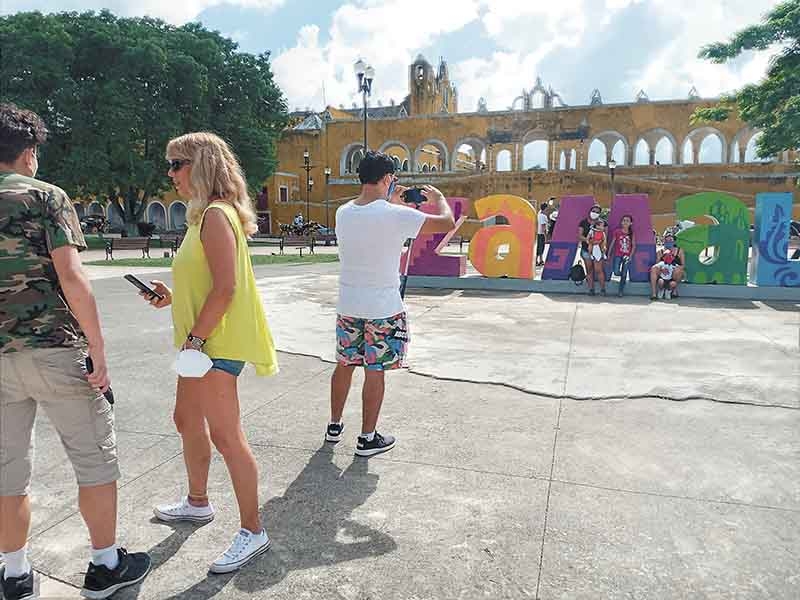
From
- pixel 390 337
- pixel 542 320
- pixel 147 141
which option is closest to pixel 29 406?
pixel 390 337

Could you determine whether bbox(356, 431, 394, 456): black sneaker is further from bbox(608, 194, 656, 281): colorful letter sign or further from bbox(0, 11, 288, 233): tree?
bbox(0, 11, 288, 233): tree

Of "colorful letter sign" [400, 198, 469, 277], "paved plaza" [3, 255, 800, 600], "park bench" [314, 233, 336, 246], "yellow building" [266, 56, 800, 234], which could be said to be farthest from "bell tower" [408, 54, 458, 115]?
"paved plaza" [3, 255, 800, 600]

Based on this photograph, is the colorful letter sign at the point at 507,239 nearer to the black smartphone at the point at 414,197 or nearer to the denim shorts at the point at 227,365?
the black smartphone at the point at 414,197

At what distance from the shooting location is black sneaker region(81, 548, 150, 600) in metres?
2.28

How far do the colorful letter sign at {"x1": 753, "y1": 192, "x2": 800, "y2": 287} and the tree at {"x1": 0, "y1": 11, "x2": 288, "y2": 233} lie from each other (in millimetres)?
24848

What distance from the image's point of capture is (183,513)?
2824mm

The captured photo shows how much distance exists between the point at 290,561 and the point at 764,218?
10728 millimetres

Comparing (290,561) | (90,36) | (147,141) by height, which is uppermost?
(90,36)

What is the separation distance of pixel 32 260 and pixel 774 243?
455 inches

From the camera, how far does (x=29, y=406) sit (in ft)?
7.23

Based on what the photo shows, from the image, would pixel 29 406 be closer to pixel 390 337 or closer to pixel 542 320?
pixel 390 337

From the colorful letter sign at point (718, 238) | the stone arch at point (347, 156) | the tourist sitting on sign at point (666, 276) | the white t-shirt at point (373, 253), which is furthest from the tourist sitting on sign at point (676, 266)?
the stone arch at point (347, 156)

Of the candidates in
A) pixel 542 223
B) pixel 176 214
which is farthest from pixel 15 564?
pixel 176 214

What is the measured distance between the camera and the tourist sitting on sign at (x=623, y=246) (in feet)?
35.7
